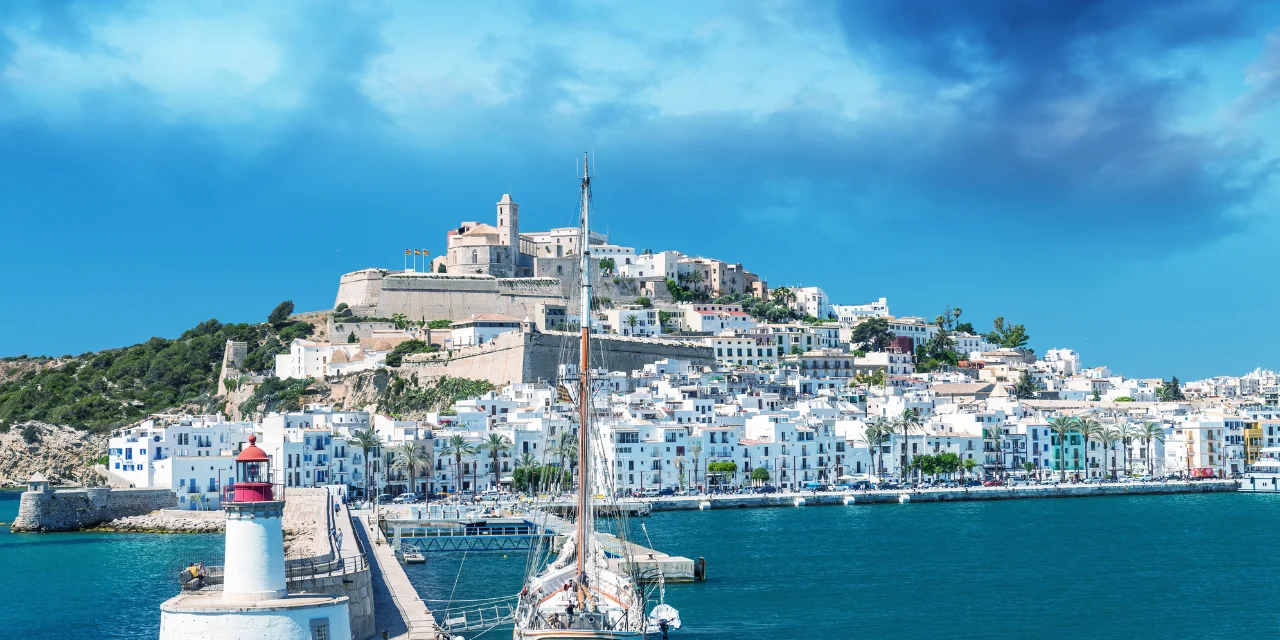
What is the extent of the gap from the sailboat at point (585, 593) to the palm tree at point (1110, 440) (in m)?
47.5

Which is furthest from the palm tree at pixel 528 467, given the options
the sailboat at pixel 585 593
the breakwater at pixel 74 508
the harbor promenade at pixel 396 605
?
the sailboat at pixel 585 593

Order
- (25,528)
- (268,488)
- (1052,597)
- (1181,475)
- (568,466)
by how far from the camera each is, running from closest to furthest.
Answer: (268,488) → (1052,597) → (25,528) → (568,466) → (1181,475)

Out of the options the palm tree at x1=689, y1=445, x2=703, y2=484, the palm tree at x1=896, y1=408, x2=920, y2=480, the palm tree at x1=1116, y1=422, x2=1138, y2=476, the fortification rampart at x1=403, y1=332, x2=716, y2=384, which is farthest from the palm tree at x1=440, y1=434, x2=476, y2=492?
the palm tree at x1=1116, y1=422, x2=1138, y2=476

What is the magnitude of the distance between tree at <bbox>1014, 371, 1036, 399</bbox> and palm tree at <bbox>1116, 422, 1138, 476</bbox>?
1465 cm

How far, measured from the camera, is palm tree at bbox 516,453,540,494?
191ft

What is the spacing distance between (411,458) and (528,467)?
468 cm

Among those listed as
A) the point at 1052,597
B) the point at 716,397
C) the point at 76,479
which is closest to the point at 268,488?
the point at 1052,597

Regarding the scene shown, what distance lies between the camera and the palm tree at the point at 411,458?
188ft

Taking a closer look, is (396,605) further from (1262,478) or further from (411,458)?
(1262,478)

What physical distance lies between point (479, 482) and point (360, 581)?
39.5 metres

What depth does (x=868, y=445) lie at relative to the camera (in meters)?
65.8

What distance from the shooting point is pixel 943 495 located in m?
62.9

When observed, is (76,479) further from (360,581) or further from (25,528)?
(360,581)

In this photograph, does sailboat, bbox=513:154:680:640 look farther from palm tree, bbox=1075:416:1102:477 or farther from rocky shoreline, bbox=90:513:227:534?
palm tree, bbox=1075:416:1102:477
